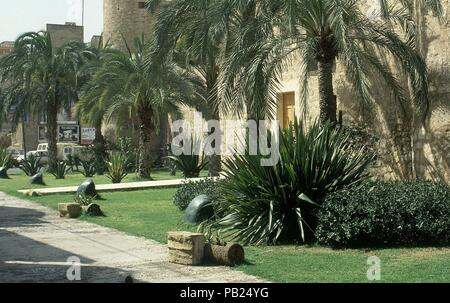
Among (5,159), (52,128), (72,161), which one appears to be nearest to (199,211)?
(72,161)

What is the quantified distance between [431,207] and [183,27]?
7735 millimetres

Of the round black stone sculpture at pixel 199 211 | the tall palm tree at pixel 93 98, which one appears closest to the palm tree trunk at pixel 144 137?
the tall palm tree at pixel 93 98

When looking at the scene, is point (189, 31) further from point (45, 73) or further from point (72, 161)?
point (72, 161)

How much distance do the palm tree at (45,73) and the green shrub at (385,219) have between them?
24107mm

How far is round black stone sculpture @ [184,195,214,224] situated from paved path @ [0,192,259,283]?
1309 millimetres

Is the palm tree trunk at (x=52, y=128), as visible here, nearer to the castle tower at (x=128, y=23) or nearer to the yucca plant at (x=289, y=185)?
the castle tower at (x=128, y=23)

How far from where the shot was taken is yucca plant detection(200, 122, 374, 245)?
32.1 ft

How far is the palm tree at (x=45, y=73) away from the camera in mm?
31406

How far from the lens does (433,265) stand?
7.59 m

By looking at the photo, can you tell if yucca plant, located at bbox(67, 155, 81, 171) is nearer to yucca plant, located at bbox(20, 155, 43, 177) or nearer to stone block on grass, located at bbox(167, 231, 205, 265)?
yucca plant, located at bbox(20, 155, 43, 177)

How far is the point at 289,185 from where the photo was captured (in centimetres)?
984

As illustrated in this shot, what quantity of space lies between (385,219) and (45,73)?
85.2 feet

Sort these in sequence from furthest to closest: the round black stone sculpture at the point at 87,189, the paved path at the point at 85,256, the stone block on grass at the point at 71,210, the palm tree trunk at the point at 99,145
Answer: the palm tree trunk at the point at 99,145 < the round black stone sculpture at the point at 87,189 < the stone block on grass at the point at 71,210 < the paved path at the point at 85,256
